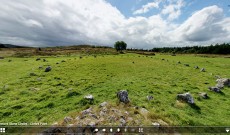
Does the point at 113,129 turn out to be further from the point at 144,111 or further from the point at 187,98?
the point at 187,98

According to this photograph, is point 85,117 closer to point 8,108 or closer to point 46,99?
point 46,99

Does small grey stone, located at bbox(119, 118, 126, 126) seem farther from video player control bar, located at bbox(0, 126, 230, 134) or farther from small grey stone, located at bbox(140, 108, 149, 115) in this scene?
small grey stone, located at bbox(140, 108, 149, 115)

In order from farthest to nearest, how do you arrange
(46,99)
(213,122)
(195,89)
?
(195,89)
(46,99)
(213,122)

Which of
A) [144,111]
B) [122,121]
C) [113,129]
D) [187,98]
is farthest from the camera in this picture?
[187,98]

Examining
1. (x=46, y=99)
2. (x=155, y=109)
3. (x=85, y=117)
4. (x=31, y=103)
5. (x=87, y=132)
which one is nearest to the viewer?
(x=87, y=132)

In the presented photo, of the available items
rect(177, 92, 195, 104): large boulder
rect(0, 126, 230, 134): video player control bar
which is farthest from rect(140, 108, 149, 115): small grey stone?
rect(177, 92, 195, 104): large boulder

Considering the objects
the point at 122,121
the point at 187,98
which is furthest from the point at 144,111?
the point at 187,98

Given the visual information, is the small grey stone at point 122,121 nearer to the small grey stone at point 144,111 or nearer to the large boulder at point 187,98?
the small grey stone at point 144,111

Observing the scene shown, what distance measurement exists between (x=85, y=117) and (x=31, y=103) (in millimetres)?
6049

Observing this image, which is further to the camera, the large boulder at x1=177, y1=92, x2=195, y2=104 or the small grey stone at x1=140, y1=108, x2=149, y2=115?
the large boulder at x1=177, y1=92, x2=195, y2=104

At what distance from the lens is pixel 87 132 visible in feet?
23.0

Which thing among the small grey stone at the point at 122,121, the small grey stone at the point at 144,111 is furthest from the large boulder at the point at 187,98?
the small grey stone at the point at 122,121

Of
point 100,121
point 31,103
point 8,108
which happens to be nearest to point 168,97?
point 100,121

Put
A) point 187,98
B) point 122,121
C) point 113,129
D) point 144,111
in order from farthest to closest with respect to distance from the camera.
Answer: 1. point 187,98
2. point 144,111
3. point 122,121
4. point 113,129
